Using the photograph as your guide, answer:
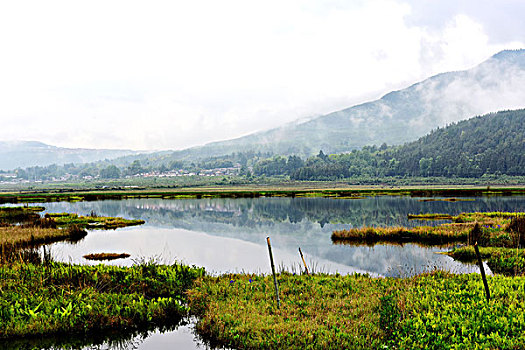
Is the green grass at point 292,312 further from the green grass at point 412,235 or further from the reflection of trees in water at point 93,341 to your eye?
the green grass at point 412,235

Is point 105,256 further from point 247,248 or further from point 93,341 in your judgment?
point 93,341

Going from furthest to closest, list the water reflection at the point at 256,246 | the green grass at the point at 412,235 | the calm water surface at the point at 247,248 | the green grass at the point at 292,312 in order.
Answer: the green grass at the point at 412,235 < the water reflection at the point at 256,246 < the calm water surface at the point at 247,248 < the green grass at the point at 292,312

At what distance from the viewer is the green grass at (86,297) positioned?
14016 mm

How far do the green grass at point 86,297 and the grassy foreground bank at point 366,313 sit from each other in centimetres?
166

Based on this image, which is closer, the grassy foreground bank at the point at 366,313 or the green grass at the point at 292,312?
the grassy foreground bank at the point at 366,313

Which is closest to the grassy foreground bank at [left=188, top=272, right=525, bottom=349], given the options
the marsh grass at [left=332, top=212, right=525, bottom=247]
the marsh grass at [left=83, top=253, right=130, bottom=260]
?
the marsh grass at [left=83, top=253, right=130, bottom=260]

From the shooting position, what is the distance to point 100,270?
62.5 ft

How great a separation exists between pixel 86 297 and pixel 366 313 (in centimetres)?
1036

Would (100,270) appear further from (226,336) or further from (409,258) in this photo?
(409,258)

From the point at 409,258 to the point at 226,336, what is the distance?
18.1m

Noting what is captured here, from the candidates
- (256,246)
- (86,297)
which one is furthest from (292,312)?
(256,246)

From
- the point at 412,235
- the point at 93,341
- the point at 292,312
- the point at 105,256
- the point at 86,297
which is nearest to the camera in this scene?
the point at 93,341

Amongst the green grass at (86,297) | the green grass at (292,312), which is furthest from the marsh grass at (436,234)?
the green grass at (86,297)

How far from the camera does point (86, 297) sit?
15523mm
